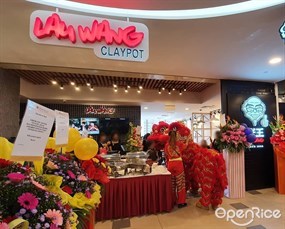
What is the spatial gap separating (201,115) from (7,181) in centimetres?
1059

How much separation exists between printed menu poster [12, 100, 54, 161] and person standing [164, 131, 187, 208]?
3.28 meters

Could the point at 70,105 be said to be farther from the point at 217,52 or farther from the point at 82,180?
the point at 82,180

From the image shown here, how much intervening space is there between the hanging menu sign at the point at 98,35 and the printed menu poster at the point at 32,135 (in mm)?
1226

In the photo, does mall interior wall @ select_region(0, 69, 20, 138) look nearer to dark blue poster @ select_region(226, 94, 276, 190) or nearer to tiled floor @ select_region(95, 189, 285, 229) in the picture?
tiled floor @ select_region(95, 189, 285, 229)

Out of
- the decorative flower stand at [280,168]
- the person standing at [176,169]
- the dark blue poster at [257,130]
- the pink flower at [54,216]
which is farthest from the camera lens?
the dark blue poster at [257,130]

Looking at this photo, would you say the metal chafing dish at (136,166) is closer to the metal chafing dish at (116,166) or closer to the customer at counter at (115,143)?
the metal chafing dish at (116,166)

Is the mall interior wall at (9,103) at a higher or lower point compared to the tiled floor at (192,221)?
higher

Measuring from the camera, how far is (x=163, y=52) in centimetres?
328

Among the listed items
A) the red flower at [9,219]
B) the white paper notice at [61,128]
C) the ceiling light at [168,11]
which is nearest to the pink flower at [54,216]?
the red flower at [9,219]

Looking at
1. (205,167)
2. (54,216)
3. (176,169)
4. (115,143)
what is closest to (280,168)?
(205,167)

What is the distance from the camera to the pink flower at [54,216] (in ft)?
2.46

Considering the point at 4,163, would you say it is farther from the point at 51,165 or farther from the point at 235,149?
the point at 235,149

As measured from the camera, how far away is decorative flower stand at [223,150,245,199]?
4.68m

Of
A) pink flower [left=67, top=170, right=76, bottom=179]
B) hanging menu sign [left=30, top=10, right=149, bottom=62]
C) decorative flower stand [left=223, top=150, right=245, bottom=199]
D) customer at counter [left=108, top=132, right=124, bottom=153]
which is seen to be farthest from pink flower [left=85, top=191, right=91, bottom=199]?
customer at counter [left=108, top=132, right=124, bottom=153]
